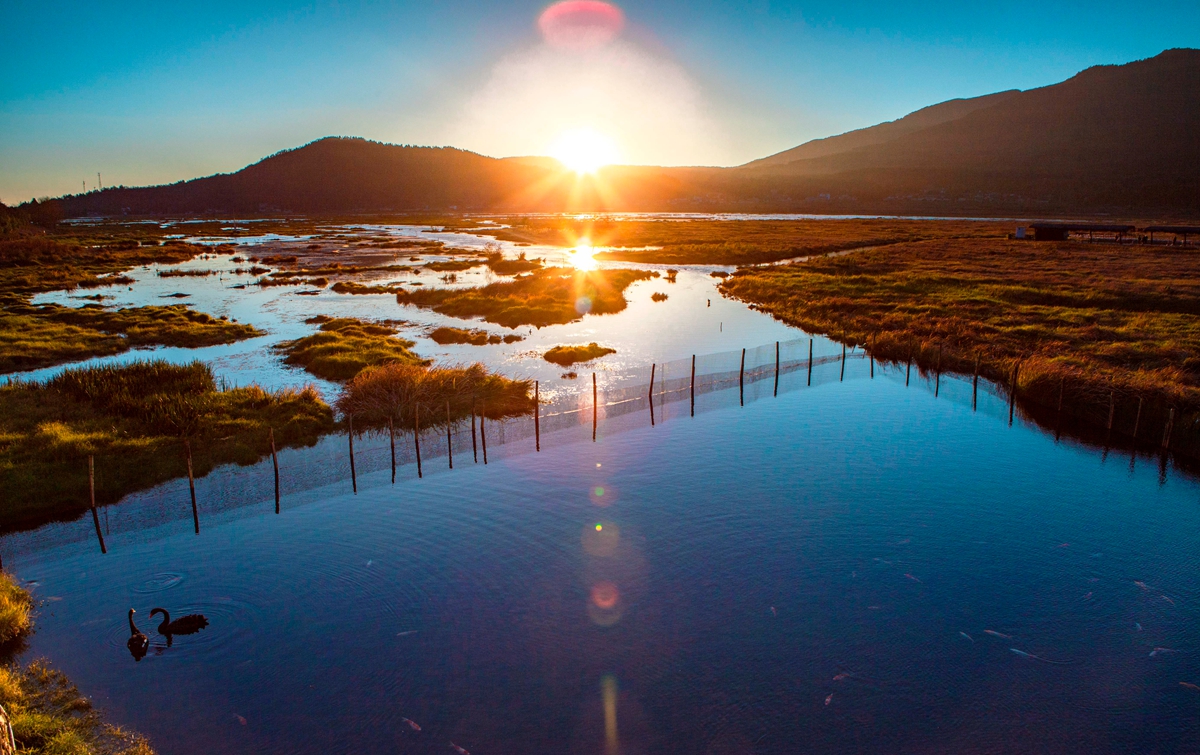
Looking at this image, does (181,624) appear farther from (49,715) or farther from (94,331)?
(94,331)

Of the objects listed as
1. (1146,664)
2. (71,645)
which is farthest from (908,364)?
(71,645)

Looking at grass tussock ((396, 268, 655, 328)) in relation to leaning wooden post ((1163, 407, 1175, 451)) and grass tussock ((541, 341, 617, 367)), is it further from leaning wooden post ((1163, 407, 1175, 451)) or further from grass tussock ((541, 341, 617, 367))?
leaning wooden post ((1163, 407, 1175, 451))

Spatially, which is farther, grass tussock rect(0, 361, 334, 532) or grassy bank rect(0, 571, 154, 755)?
grass tussock rect(0, 361, 334, 532)

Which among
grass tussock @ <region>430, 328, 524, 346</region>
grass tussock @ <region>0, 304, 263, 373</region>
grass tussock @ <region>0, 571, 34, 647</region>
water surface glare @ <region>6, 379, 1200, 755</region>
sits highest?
grass tussock @ <region>0, 304, 263, 373</region>

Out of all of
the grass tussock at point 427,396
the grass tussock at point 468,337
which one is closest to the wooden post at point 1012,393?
the grass tussock at point 427,396

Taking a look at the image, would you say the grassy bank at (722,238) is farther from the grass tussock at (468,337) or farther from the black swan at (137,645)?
the black swan at (137,645)

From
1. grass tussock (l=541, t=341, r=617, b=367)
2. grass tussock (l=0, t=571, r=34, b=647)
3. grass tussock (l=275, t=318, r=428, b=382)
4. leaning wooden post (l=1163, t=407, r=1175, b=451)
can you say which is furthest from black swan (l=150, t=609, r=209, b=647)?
leaning wooden post (l=1163, t=407, r=1175, b=451)

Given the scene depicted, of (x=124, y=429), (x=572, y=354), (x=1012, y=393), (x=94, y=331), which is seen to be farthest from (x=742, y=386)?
(x=94, y=331)
